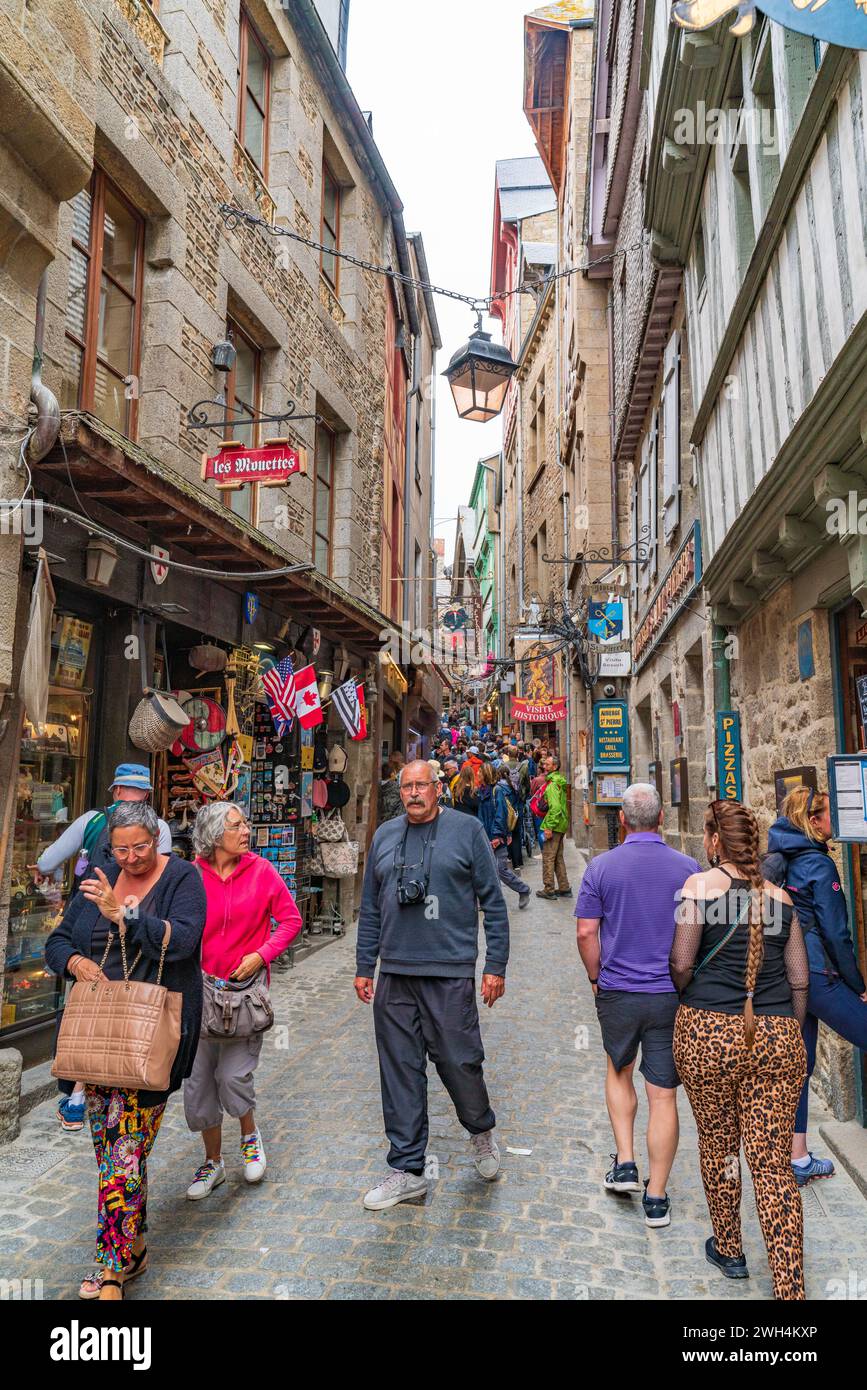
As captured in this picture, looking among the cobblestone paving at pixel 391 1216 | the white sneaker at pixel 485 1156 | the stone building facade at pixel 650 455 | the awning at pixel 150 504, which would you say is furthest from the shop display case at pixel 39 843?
the stone building facade at pixel 650 455

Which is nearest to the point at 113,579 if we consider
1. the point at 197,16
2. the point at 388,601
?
the point at 197,16

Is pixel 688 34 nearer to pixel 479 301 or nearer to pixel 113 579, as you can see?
pixel 479 301

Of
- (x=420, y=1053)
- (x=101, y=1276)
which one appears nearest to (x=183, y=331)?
(x=420, y=1053)

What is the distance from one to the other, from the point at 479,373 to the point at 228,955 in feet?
19.1

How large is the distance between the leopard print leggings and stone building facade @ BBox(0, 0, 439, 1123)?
146 inches

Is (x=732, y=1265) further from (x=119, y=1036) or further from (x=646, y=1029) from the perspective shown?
(x=119, y=1036)

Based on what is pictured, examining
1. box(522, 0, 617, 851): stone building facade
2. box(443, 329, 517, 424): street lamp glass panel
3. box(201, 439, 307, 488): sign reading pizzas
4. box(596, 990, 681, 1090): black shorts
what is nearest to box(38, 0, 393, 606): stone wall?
box(201, 439, 307, 488): sign reading pizzas

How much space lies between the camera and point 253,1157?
13.7ft

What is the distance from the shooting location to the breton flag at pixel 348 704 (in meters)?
10.7

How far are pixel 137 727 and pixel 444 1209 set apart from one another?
3.86 meters

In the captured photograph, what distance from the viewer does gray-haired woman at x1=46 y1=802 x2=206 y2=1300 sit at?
3119mm

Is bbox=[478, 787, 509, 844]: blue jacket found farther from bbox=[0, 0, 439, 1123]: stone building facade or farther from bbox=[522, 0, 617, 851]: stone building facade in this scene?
bbox=[522, 0, 617, 851]: stone building facade

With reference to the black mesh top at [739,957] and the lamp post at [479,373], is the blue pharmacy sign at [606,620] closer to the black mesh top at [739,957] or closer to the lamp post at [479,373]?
the lamp post at [479,373]

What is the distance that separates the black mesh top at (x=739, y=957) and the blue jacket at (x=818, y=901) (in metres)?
0.79
